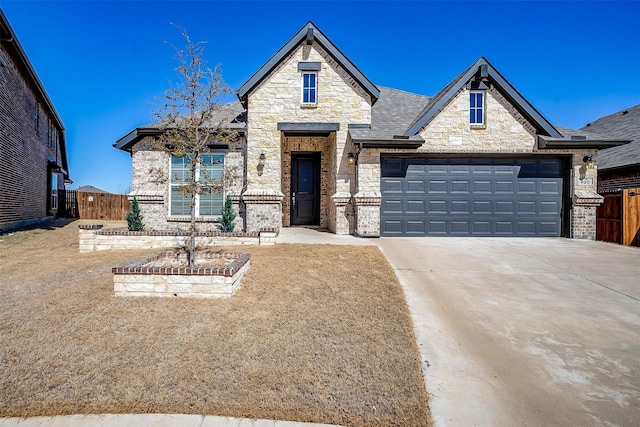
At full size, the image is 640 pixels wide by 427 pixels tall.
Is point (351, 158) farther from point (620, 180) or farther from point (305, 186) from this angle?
point (620, 180)

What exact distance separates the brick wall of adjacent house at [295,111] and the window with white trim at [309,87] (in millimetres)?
157

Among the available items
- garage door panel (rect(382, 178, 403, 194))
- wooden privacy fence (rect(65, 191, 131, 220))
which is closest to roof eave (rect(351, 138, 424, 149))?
garage door panel (rect(382, 178, 403, 194))

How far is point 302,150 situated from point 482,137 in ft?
21.9

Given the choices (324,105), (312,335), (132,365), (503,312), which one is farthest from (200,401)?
(324,105)

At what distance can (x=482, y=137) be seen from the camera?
404 inches

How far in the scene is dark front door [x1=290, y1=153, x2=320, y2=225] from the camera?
12297 mm

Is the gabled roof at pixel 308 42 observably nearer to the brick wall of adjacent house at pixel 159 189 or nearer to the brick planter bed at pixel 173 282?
the brick wall of adjacent house at pixel 159 189

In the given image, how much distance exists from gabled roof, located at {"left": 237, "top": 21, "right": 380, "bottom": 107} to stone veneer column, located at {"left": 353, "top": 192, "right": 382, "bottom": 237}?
3.93m

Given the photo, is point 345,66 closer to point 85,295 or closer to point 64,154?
point 85,295

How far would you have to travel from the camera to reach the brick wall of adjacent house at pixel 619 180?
470 inches

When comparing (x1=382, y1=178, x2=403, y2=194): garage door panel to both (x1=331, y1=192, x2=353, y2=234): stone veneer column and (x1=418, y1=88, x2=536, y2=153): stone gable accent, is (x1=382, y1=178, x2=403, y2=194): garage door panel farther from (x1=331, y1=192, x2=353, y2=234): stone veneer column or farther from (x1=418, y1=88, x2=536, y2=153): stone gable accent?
(x1=418, y1=88, x2=536, y2=153): stone gable accent

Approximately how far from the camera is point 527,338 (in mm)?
3514

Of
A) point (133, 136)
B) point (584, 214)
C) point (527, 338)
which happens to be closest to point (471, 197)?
point (584, 214)

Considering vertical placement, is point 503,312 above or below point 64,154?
below
